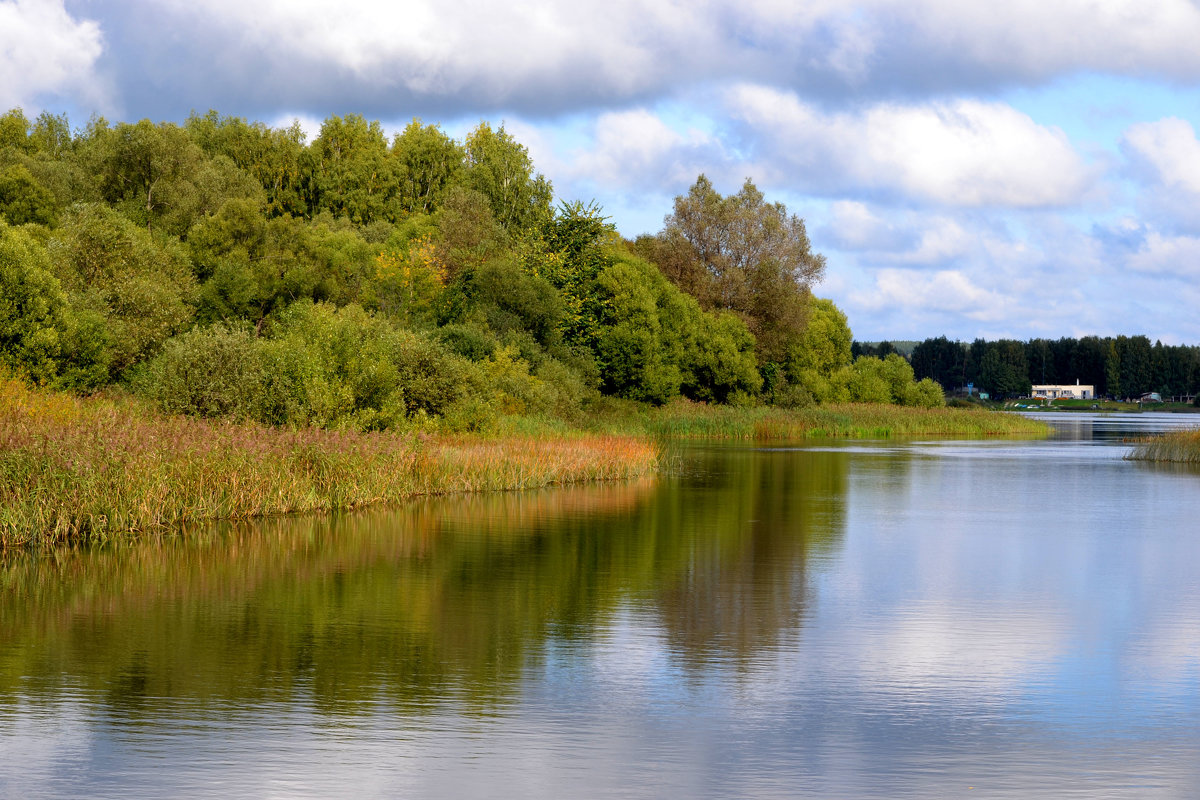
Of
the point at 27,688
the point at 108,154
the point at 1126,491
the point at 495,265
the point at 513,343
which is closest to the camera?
the point at 27,688

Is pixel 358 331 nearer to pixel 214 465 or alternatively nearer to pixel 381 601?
pixel 214 465

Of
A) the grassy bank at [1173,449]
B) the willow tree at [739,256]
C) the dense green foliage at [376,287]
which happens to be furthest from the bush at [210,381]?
the willow tree at [739,256]

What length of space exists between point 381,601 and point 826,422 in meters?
74.5

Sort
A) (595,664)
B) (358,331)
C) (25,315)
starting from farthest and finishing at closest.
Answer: (25,315), (358,331), (595,664)

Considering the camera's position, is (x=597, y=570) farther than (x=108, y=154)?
No

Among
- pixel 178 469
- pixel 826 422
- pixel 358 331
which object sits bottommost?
pixel 178 469

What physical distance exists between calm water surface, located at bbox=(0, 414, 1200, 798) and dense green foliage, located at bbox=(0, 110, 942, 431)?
1038 centimetres

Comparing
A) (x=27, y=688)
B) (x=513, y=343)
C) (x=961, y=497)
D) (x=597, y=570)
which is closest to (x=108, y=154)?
(x=513, y=343)

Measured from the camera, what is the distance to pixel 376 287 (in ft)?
254

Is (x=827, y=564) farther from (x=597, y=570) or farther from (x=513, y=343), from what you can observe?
(x=513, y=343)

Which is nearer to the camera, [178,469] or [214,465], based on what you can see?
[178,469]

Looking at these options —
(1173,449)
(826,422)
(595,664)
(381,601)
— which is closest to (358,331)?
(381,601)

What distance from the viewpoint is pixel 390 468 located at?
31.7 meters

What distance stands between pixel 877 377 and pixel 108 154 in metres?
70.9
